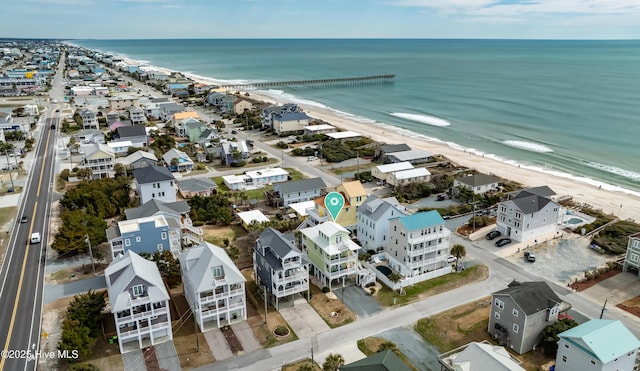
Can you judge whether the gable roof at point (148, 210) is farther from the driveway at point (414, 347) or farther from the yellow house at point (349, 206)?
the driveway at point (414, 347)

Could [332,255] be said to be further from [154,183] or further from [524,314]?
[154,183]

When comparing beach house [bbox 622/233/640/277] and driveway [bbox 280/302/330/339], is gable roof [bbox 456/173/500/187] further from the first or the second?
driveway [bbox 280/302/330/339]

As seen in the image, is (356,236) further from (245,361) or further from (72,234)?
(72,234)

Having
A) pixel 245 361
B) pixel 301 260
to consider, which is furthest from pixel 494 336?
pixel 245 361

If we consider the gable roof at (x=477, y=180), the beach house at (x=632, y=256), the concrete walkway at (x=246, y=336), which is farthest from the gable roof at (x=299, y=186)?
the beach house at (x=632, y=256)

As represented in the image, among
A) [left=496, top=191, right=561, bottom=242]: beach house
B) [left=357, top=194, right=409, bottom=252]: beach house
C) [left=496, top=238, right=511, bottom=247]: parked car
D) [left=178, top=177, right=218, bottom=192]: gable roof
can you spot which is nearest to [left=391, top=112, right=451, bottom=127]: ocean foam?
[left=496, top=191, right=561, bottom=242]: beach house
